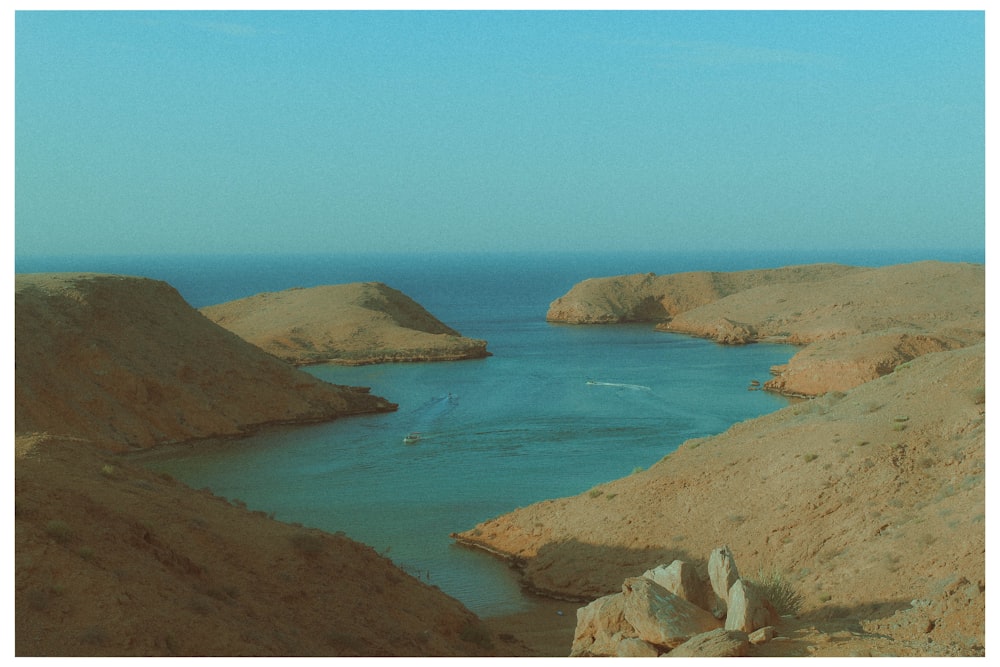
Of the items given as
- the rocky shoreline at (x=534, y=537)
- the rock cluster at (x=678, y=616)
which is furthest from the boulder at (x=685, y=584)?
the rocky shoreline at (x=534, y=537)

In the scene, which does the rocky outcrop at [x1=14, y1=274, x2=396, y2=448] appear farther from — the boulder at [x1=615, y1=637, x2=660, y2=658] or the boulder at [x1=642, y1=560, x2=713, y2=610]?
the boulder at [x1=615, y1=637, x2=660, y2=658]

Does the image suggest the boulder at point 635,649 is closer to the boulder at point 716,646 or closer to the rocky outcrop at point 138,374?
the boulder at point 716,646

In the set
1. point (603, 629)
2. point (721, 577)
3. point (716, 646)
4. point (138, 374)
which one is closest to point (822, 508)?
point (721, 577)

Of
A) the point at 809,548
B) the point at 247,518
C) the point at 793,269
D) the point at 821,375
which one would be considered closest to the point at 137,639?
the point at 247,518

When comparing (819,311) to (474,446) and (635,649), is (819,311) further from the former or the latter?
(635,649)

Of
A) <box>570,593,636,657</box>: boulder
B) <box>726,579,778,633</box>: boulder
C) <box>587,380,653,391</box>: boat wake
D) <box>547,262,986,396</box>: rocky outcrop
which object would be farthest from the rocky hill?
<box>726,579,778,633</box>: boulder

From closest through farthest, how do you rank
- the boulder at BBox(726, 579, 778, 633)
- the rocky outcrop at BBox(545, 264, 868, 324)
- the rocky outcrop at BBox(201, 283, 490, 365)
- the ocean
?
the boulder at BBox(726, 579, 778, 633)
the ocean
the rocky outcrop at BBox(201, 283, 490, 365)
the rocky outcrop at BBox(545, 264, 868, 324)
